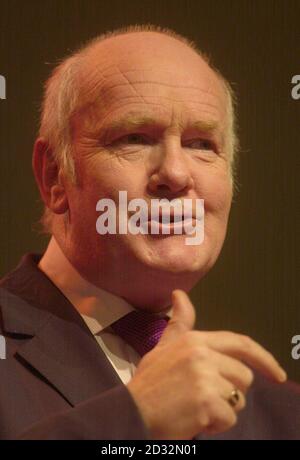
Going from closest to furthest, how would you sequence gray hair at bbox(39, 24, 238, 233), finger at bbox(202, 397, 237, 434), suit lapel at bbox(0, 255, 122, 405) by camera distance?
1. finger at bbox(202, 397, 237, 434)
2. suit lapel at bbox(0, 255, 122, 405)
3. gray hair at bbox(39, 24, 238, 233)

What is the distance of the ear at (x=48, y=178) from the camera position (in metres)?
1.21

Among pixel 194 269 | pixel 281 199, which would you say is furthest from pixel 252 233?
pixel 194 269

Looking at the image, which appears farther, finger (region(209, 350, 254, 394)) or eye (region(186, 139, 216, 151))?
eye (region(186, 139, 216, 151))

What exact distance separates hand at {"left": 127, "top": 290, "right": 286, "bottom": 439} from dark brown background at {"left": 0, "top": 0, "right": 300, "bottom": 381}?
1.08ft

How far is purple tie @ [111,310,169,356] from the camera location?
1175 millimetres

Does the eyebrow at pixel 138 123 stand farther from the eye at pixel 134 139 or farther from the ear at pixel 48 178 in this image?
the ear at pixel 48 178

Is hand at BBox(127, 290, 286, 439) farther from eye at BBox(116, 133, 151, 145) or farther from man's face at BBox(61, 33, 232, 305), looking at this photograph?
eye at BBox(116, 133, 151, 145)

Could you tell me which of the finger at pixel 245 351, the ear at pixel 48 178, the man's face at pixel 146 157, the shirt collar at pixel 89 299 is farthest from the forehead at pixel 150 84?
the finger at pixel 245 351

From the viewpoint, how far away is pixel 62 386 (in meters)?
1.08

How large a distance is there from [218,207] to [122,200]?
0.50ft

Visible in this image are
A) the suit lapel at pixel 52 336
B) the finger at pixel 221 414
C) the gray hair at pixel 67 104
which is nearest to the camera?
the finger at pixel 221 414

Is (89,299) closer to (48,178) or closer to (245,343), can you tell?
(48,178)

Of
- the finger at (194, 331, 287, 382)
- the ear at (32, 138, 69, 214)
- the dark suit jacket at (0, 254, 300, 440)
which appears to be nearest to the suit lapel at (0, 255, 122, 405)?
the dark suit jacket at (0, 254, 300, 440)

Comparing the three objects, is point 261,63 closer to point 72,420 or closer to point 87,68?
point 87,68
